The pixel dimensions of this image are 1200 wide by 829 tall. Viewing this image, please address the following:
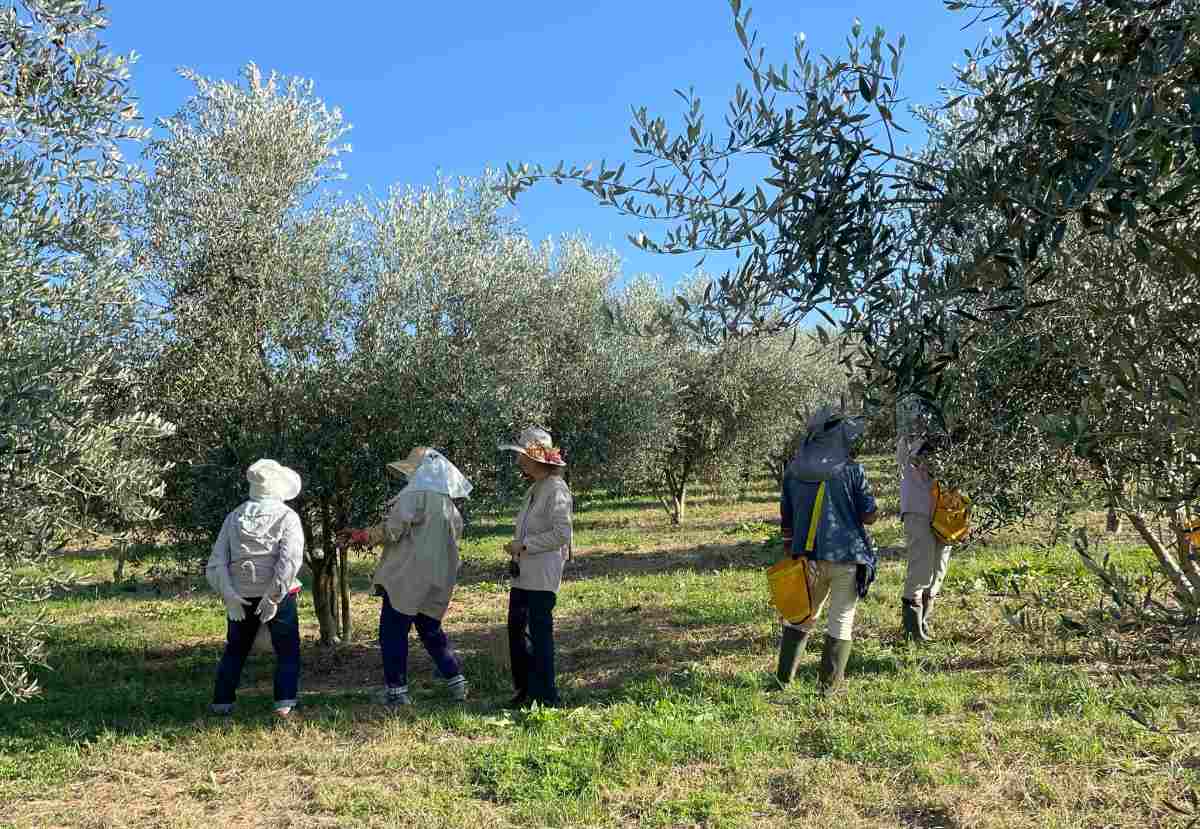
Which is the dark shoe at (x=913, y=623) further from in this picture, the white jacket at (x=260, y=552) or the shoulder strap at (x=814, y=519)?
the white jacket at (x=260, y=552)

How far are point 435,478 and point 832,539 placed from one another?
301 centimetres

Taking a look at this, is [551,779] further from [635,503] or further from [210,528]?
[635,503]

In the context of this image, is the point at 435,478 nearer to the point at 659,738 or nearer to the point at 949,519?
the point at 659,738

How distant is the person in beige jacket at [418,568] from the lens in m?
7.15

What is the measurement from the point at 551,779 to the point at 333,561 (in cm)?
459

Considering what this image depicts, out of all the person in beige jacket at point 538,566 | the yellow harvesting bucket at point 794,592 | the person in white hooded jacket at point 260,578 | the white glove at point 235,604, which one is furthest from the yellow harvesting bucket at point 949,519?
the white glove at point 235,604

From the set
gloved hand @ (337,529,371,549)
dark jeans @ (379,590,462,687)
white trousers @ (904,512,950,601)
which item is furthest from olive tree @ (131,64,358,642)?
white trousers @ (904,512,950,601)

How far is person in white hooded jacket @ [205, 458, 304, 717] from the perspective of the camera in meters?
7.01

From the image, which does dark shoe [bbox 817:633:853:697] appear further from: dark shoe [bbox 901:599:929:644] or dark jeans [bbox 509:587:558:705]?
dark jeans [bbox 509:587:558:705]

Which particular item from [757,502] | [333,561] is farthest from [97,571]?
[757,502]

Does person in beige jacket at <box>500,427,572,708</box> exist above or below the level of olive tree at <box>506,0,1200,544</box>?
below

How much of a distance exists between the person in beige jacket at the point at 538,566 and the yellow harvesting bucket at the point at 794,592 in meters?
1.61

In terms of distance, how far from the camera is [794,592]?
691 cm

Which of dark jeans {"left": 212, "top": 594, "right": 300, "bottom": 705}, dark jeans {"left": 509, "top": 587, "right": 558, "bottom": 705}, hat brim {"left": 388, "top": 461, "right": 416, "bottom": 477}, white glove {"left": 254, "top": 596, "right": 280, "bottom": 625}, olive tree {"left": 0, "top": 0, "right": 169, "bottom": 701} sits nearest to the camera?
olive tree {"left": 0, "top": 0, "right": 169, "bottom": 701}
